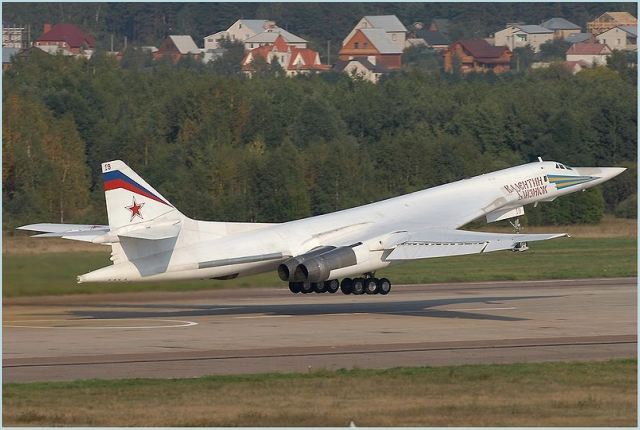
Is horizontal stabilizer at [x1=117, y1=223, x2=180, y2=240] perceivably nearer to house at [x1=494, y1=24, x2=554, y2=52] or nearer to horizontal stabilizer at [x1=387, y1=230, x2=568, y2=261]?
horizontal stabilizer at [x1=387, y1=230, x2=568, y2=261]

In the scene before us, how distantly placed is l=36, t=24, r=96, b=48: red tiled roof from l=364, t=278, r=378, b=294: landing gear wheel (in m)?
104

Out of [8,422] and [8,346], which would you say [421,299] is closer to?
[8,346]

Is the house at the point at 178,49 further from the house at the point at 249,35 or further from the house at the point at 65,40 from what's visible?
the house at the point at 65,40

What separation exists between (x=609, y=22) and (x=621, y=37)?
868cm

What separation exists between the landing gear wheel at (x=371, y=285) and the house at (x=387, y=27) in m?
135

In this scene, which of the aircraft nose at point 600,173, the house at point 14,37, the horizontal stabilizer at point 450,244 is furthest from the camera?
the house at point 14,37

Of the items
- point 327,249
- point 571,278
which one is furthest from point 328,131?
point 327,249

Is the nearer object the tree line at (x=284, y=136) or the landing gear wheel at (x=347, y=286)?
the landing gear wheel at (x=347, y=286)

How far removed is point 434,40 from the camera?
19538 centimetres

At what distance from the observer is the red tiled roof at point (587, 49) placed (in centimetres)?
15909

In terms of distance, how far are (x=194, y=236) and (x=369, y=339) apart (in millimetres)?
6284

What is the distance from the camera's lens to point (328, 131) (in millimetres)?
103312

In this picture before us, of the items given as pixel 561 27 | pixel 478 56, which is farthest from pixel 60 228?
Answer: pixel 561 27

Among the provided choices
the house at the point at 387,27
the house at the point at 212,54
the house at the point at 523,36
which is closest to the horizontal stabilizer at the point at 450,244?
the house at the point at 212,54
